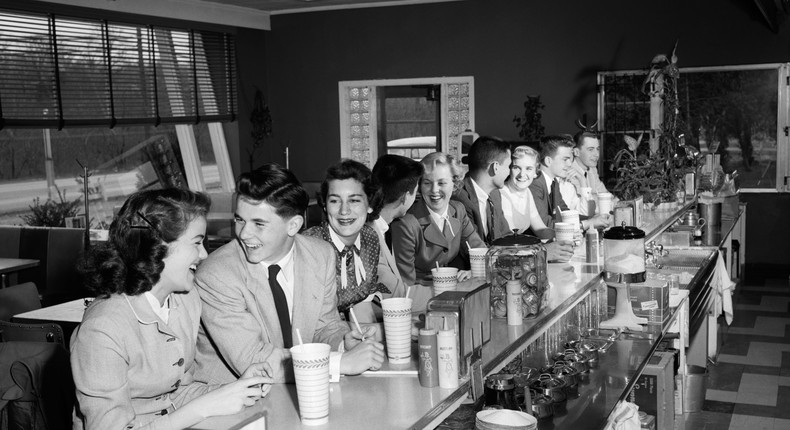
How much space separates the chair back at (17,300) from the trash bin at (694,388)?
158 inches

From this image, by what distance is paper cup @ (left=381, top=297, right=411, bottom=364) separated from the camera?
2.47 m

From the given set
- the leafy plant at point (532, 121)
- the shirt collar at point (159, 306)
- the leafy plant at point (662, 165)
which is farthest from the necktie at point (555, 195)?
the shirt collar at point (159, 306)

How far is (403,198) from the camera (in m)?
4.35

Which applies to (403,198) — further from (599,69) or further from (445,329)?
(599,69)

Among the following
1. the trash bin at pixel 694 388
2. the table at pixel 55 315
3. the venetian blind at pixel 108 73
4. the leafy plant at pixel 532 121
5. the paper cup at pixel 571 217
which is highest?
the venetian blind at pixel 108 73

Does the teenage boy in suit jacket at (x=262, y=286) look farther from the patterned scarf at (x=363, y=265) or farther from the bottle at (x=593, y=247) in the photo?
the bottle at (x=593, y=247)

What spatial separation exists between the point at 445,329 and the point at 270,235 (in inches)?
31.9

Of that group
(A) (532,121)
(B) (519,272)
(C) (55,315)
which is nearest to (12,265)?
(C) (55,315)

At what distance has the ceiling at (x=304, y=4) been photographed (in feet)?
36.2

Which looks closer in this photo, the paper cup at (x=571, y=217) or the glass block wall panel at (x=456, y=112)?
the paper cup at (x=571, y=217)

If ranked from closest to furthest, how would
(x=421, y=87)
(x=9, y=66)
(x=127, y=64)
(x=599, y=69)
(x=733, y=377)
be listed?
(x=733, y=377) < (x=9, y=66) < (x=127, y=64) < (x=599, y=69) < (x=421, y=87)

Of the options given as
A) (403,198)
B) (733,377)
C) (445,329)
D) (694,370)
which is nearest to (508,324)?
(445,329)

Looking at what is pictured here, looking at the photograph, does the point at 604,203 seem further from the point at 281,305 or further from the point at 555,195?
the point at 281,305

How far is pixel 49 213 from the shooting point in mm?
8617
